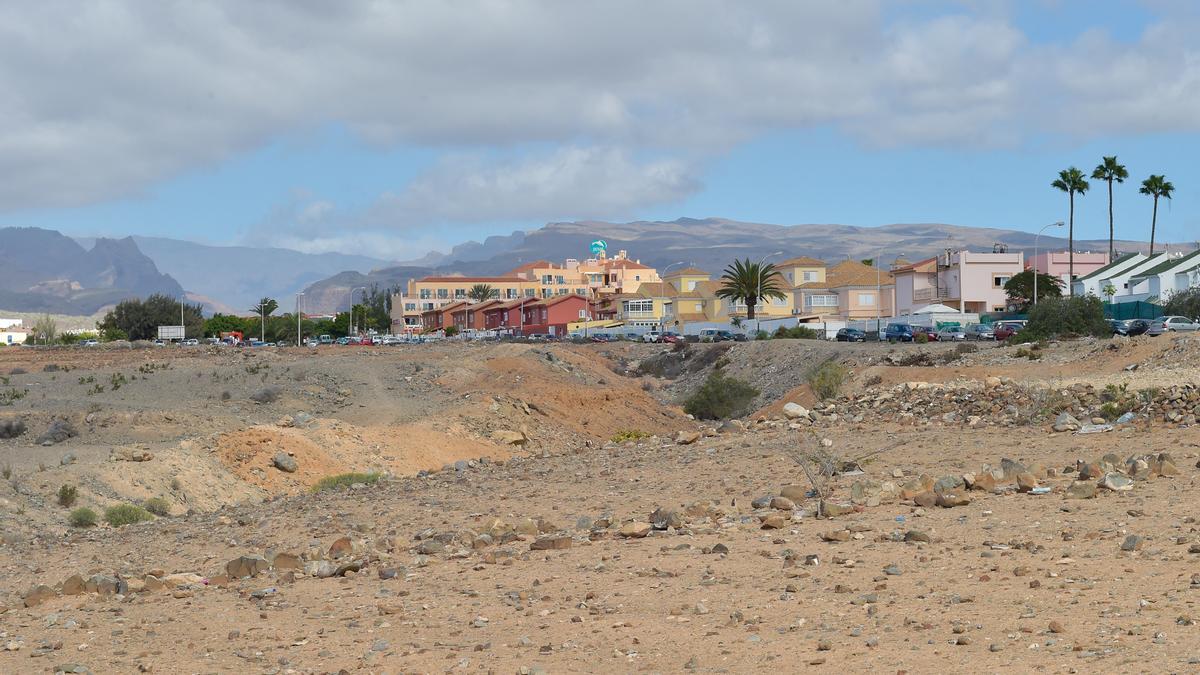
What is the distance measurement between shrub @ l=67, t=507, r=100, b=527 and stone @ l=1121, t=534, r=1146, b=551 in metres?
18.6

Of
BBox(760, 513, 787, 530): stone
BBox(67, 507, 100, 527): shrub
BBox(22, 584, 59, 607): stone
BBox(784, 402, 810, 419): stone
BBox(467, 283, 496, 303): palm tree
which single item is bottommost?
BBox(67, 507, 100, 527): shrub

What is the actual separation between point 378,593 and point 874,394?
60.6 ft

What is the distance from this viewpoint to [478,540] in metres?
15.3

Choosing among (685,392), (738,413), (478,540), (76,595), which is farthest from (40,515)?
(685,392)

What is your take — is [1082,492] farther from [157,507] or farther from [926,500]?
[157,507]

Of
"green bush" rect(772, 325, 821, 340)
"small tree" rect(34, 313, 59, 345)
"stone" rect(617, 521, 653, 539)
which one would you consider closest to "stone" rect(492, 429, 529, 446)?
"stone" rect(617, 521, 653, 539)

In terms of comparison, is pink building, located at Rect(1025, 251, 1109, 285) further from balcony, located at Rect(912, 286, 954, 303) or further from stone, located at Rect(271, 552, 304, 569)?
stone, located at Rect(271, 552, 304, 569)

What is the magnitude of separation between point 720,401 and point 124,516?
2791 cm

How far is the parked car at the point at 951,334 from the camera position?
7763 cm

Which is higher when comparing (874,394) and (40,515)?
(874,394)

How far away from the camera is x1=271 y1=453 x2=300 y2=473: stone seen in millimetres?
31531

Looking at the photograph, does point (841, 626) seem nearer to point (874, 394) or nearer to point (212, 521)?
point (212, 521)

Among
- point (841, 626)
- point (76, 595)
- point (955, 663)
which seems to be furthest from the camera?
point (76, 595)

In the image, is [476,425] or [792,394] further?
[792,394]
